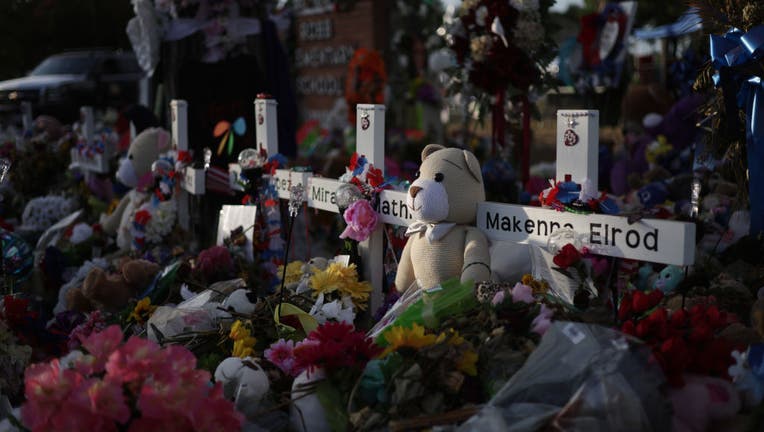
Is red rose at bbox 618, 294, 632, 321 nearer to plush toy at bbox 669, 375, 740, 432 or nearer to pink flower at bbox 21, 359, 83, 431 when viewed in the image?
plush toy at bbox 669, 375, 740, 432

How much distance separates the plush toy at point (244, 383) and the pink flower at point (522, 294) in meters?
0.80

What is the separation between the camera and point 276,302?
3182 millimetres

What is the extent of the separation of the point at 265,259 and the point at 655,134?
4506 mm

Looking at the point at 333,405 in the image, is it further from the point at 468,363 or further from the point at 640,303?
the point at 640,303

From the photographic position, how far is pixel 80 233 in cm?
532

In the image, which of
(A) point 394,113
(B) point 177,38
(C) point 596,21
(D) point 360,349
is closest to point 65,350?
Result: (D) point 360,349

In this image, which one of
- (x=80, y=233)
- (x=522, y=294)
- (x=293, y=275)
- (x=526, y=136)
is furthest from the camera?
(x=526, y=136)

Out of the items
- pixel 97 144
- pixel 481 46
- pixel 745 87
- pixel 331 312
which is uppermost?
pixel 481 46

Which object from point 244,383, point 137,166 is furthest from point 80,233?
point 244,383

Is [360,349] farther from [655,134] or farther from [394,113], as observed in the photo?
[394,113]

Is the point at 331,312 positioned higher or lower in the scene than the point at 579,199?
lower

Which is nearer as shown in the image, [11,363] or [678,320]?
[678,320]

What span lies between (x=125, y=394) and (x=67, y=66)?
14850mm

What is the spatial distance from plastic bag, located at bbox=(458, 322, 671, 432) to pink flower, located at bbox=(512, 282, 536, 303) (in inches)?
9.4
